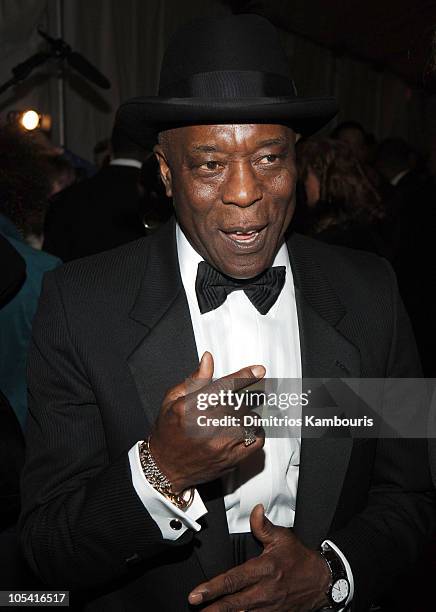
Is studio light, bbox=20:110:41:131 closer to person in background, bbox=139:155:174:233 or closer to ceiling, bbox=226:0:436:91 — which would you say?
person in background, bbox=139:155:174:233

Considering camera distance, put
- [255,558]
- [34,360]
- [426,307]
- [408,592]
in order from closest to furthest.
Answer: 1. [255,558]
2. [34,360]
3. [408,592]
4. [426,307]

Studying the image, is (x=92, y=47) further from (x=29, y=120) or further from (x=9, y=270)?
(x=9, y=270)

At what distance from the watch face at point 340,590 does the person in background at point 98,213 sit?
2.57 metres

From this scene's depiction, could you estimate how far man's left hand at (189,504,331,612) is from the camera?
143cm

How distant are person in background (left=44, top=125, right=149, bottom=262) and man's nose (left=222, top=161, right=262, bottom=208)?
2419mm

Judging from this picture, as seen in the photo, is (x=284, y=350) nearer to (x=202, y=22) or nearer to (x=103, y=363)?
(x=103, y=363)

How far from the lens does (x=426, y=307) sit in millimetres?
3512

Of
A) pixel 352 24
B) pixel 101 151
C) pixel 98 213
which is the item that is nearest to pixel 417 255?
pixel 98 213

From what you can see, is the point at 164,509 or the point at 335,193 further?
the point at 335,193

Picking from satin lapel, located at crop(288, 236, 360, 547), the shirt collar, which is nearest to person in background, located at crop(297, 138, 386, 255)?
the shirt collar

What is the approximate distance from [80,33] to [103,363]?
5.74 metres

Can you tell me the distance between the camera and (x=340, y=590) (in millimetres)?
1553

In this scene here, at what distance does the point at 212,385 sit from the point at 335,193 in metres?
2.47

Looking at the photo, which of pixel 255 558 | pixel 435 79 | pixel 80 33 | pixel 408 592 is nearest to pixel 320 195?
pixel 408 592
